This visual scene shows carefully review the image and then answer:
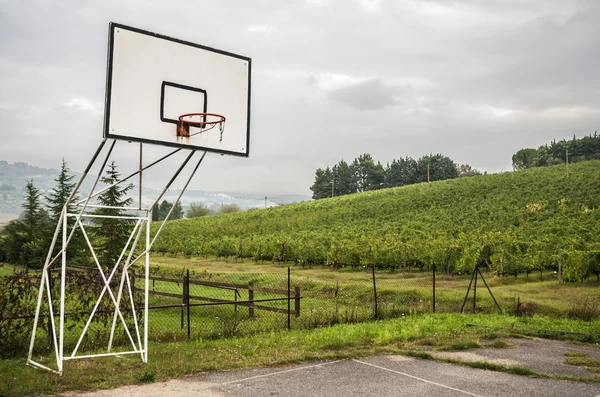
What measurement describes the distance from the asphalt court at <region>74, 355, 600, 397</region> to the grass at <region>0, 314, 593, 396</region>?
0.46m

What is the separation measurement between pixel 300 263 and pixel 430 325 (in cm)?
2304

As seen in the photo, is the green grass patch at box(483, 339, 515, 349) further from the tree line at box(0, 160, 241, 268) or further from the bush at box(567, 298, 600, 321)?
the tree line at box(0, 160, 241, 268)

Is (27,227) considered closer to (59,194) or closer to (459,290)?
(59,194)

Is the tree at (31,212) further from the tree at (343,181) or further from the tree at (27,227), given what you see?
the tree at (343,181)

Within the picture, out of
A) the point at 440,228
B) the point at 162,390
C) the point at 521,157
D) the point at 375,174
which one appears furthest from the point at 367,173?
the point at 162,390

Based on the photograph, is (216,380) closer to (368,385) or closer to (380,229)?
(368,385)

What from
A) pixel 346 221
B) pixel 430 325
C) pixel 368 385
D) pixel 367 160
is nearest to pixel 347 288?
pixel 430 325

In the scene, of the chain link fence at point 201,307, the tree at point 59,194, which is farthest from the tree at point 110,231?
the tree at point 59,194

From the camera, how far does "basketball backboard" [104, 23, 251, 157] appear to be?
28.0 feet

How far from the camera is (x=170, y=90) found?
30.2ft

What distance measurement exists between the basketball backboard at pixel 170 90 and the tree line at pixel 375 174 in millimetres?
100311

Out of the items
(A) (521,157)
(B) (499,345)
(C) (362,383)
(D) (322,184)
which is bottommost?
(C) (362,383)

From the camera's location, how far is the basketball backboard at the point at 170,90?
855 cm

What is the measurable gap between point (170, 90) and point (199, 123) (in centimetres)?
71
